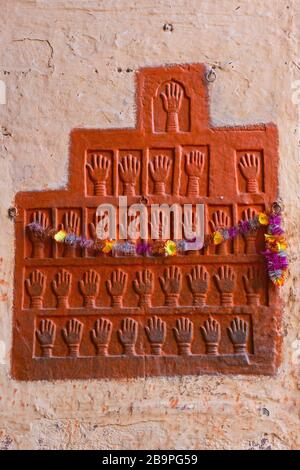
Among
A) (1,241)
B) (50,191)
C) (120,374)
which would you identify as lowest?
(120,374)

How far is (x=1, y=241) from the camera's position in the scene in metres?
3.56

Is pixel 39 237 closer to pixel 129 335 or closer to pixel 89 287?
pixel 89 287

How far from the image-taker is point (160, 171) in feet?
11.7

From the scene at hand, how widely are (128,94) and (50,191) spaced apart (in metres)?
0.64

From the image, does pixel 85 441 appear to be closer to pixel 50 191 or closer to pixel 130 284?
pixel 130 284

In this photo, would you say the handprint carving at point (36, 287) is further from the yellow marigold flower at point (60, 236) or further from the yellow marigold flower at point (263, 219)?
the yellow marigold flower at point (263, 219)

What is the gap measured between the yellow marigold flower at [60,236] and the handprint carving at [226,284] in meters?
0.78

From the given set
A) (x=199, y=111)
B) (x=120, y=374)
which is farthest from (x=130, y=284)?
(x=199, y=111)

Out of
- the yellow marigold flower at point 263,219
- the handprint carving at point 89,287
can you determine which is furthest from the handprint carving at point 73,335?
the yellow marigold flower at point 263,219

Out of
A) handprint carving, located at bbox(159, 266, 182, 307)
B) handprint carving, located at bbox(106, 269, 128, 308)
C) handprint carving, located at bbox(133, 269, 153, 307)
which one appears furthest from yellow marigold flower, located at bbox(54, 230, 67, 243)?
handprint carving, located at bbox(159, 266, 182, 307)

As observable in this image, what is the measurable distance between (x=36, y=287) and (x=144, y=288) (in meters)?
0.54

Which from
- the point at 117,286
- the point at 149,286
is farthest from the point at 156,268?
the point at 117,286

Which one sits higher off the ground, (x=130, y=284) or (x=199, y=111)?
(x=199, y=111)

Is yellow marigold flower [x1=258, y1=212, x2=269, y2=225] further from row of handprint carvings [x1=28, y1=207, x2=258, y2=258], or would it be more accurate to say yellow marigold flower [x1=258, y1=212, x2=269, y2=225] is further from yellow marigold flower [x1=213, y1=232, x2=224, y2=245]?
yellow marigold flower [x1=213, y1=232, x2=224, y2=245]
